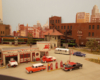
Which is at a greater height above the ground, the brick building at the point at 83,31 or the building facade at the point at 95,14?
the building facade at the point at 95,14

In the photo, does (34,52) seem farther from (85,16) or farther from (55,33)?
(85,16)

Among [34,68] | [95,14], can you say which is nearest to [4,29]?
[34,68]

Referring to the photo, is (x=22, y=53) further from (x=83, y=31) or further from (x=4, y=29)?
(x=4, y=29)

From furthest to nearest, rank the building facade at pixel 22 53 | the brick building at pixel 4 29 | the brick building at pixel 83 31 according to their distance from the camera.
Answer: the brick building at pixel 4 29, the brick building at pixel 83 31, the building facade at pixel 22 53

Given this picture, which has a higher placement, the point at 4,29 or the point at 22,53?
the point at 4,29

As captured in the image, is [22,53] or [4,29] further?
[4,29]

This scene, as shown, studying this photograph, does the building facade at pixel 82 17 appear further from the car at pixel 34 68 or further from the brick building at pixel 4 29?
the brick building at pixel 4 29

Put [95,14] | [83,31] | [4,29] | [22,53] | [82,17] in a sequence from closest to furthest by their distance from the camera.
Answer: [22,53]
[83,31]
[95,14]
[82,17]
[4,29]

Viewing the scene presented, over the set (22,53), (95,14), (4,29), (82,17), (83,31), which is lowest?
(22,53)

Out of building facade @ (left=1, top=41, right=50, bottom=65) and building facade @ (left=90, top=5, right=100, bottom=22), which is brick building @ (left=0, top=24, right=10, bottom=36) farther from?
building facade @ (left=90, top=5, right=100, bottom=22)

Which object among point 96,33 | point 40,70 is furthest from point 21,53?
point 96,33

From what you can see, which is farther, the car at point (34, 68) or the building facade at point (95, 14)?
the building facade at point (95, 14)

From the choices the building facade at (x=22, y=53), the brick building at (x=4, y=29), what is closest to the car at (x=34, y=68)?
the building facade at (x=22, y=53)

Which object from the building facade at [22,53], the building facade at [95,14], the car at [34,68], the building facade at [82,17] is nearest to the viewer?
the car at [34,68]
